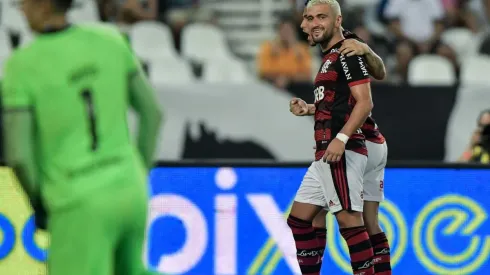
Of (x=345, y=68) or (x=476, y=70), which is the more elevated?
(x=345, y=68)

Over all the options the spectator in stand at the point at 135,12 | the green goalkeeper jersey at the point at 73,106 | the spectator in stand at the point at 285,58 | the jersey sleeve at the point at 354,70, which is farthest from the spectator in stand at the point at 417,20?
the green goalkeeper jersey at the point at 73,106

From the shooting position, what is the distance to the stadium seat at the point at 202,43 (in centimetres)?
1480

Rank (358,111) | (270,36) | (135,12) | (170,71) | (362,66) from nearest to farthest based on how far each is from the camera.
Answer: (358,111), (362,66), (170,71), (135,12), (270,36)

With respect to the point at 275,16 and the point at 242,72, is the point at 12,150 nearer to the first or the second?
the point at 242,72

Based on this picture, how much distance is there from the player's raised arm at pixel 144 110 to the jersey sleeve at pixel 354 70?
2.06 m

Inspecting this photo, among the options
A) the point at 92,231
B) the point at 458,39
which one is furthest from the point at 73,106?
the point at 458,39

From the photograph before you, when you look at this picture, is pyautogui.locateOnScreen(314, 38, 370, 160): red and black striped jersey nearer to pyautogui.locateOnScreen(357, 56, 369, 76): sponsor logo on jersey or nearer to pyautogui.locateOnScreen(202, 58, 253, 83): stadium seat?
pyautogui.locateOnScreen(357, 56, 369, 76): sponsor logo on jersey

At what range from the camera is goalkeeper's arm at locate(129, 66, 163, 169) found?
4.35 meters

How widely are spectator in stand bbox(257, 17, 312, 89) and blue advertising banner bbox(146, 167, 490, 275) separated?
5489mm

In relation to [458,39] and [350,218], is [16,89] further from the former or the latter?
[458,39]

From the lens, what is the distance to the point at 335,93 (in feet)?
20.9

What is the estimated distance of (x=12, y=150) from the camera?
411cm

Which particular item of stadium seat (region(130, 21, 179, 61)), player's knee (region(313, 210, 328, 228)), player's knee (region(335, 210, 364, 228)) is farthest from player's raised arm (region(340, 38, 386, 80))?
stadium seat (region(130, 21, 179, 61))

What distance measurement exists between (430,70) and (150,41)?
11.9ft
